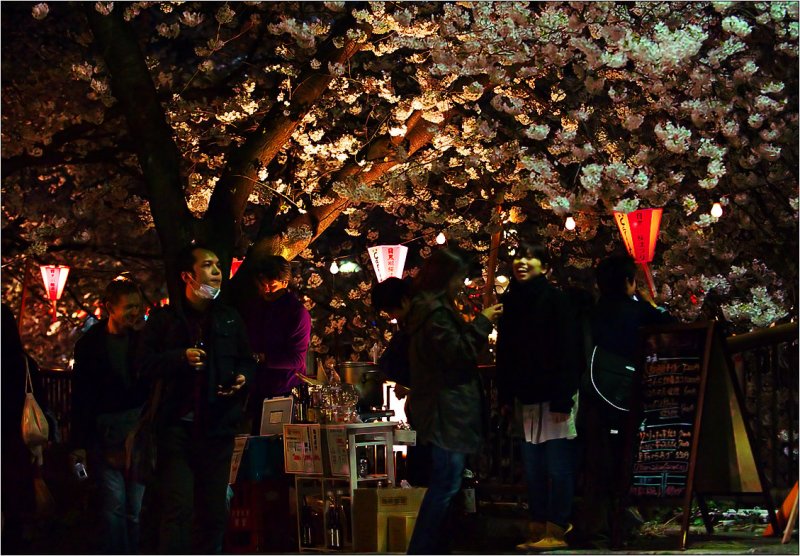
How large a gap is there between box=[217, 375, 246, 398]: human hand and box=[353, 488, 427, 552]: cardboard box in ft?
7.48

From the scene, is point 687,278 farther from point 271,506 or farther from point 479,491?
point 271,506

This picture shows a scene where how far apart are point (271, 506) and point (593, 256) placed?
6395mm

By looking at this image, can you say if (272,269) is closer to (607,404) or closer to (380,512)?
(380,512)

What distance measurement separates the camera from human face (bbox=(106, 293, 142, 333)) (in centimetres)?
788

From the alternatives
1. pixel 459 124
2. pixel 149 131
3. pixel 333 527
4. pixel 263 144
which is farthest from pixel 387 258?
pixel 333 527

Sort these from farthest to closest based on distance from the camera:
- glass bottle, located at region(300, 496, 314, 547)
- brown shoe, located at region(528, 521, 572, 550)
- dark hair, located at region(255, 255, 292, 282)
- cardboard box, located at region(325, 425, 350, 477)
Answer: dark hair, located at region(255, 255, 292, 282)
glass bottle, located at region(300, 496, 314, 547)
cardboard box, located at region(325, 425, 350, 477)
brown shoe, located at region(528, 521, 572, 550)

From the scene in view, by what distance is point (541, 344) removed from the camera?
8.16 metres

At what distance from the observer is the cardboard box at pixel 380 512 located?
9125mm

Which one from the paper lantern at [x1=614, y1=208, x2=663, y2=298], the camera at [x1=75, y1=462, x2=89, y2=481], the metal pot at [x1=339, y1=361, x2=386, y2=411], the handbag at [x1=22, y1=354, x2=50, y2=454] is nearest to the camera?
the handbag at [x1=22, y1=354, x2=50, y2=454]

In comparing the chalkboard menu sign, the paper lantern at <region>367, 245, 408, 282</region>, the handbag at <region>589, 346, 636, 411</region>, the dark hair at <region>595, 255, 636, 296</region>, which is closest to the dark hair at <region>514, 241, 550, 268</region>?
the dark hair at <region>595, 255, 636, 296</region>

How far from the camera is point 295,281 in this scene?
1872 centimetres

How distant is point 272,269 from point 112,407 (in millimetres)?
2629

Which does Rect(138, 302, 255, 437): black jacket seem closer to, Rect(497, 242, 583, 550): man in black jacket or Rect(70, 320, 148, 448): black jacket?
Rect(70, 320, 148, 448): black jacket

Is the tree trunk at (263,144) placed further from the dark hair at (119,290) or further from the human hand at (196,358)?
the human hand at (196,358)
